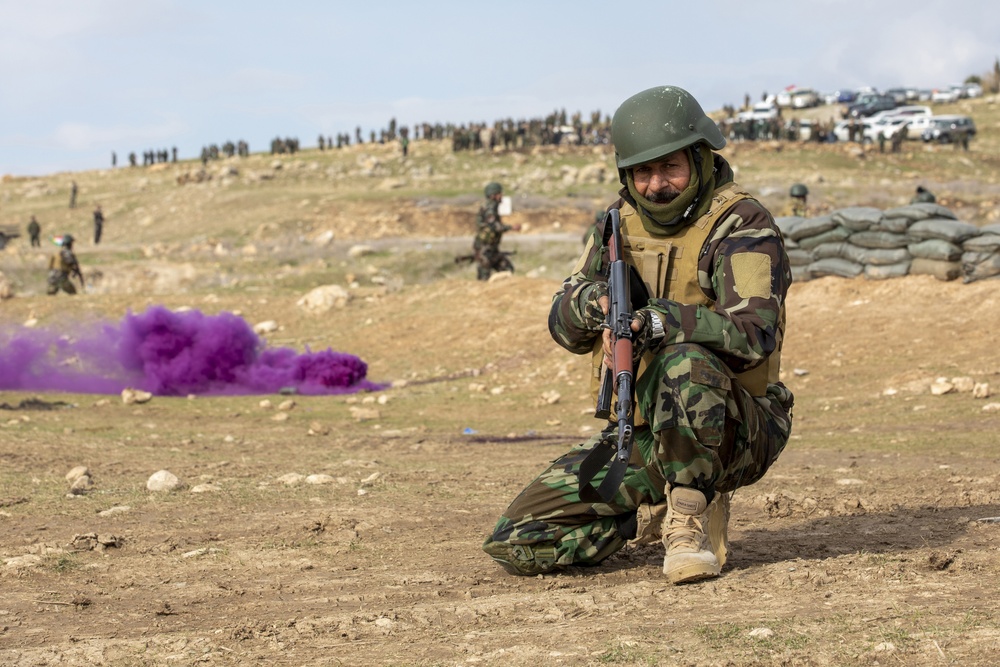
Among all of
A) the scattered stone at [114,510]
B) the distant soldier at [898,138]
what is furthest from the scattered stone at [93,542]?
the distant soldier at [898,138]

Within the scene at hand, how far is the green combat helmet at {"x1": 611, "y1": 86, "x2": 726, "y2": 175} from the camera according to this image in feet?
12.4

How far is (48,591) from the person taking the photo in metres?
4.11

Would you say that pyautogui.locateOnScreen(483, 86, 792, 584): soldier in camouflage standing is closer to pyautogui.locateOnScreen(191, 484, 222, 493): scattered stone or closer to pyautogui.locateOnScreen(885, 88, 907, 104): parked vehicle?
pyautogui.locateOnScreen(191, 484, 222, 493): scattered stone

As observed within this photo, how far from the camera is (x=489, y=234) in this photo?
1747cm

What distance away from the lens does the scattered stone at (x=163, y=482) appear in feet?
20.5

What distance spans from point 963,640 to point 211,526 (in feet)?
11.3

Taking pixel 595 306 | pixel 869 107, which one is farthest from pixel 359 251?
pixel 869 107

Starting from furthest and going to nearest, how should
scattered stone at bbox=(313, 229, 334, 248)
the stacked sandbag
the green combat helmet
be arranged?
scattered stone at bbox=(313, 229, 334, 248)
the stacked sandbag
the green combat helmet

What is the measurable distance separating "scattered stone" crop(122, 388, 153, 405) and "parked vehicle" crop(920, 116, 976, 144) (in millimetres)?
33560

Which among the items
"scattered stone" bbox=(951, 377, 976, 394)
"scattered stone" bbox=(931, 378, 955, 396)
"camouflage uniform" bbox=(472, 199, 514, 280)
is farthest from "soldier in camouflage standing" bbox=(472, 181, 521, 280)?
"scattered stone" bbox=(951, 377, 976, 394)

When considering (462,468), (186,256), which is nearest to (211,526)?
(462,468)

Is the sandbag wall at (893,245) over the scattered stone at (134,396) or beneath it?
over

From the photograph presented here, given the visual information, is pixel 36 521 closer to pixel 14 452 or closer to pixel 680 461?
pixel 14 452

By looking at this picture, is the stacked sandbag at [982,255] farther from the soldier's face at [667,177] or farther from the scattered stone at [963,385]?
the soldier's face at [667,177]
